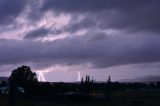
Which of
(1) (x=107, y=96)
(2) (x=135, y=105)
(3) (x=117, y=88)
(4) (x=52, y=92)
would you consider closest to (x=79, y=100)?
(1) (x=107, y=96)

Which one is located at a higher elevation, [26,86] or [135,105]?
[26,86]

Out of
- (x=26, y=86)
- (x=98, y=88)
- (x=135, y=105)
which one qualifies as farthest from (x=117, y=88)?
(x=135, y=105)

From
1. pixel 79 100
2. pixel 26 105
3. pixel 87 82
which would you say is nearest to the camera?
pixel 26 105

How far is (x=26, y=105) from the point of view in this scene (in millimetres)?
42125

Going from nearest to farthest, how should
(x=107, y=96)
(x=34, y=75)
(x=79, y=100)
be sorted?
(x=79, y=100)
(x=107, y=96)
(x=34, y=75)

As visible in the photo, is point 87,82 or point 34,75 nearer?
point 87,82

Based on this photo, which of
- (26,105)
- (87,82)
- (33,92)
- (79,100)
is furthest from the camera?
(87,82)

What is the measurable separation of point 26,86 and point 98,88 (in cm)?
3181

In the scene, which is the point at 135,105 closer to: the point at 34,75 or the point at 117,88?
the point at 34,75

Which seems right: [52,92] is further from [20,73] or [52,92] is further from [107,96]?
[20,73]

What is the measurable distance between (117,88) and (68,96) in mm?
69668

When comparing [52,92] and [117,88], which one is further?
[117,88]

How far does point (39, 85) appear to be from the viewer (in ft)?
235

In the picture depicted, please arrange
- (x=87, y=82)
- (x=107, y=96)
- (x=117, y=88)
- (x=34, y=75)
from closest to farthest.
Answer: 1. (x=107, y=96)
2. (x=87, y=82)
3. (x=34, y=75)
4. (x=117, y=88)
